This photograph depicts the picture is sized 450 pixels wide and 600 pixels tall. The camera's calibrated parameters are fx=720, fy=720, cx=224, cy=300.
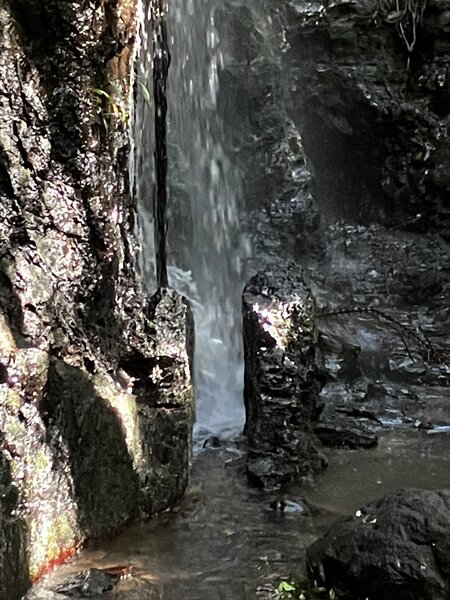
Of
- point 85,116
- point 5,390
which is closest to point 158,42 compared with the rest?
point 85,116

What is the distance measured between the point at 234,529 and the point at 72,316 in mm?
1434

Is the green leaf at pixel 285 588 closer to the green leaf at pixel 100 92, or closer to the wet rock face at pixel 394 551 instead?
the wet rock face at pixel 394 551

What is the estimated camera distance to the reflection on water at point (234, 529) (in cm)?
325

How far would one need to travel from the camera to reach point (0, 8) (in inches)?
135

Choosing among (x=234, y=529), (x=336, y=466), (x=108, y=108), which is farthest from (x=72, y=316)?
(x=336, y=466)

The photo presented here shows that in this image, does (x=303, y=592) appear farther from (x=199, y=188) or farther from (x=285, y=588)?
(x=199, y=188)

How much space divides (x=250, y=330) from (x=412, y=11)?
22.7ft

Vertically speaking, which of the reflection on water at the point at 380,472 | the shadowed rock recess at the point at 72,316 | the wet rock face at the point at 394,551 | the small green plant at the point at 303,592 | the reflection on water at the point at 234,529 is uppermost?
the shadowed rock recess at the point at 72,316

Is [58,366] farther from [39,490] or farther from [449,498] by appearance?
[449,498]

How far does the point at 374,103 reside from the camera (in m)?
10.5

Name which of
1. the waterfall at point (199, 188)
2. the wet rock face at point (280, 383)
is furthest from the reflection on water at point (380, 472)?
the waterfall at point (199, 188)

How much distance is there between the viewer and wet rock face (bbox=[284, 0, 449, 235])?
10.3 meters

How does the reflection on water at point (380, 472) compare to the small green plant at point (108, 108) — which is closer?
Answer: the small green plant at point (108, 108)

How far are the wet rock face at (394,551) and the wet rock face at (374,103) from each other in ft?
25.9
